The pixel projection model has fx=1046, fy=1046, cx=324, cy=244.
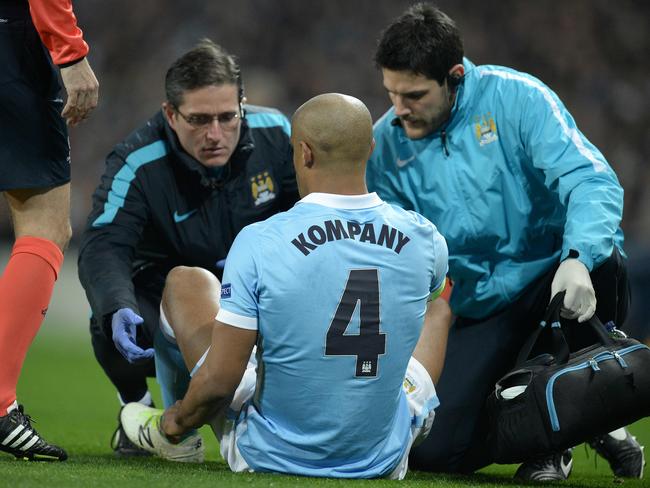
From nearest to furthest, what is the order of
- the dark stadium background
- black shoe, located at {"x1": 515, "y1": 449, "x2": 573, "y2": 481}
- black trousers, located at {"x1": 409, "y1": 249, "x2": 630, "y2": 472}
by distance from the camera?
black shoe, located at {"x1": 515, "y1": 449, "x2": 573, "y2": 481} < black trousers, located at {"x1": 409, "y1": 249, "x2": 630, "y2": 472} < the dark stadium background

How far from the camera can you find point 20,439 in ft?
9.95

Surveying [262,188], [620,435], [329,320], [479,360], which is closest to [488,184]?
[479,360]

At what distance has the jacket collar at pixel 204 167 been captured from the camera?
4.07m

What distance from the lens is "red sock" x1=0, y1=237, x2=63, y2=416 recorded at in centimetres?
310

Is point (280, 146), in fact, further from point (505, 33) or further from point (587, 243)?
point (505, 33)

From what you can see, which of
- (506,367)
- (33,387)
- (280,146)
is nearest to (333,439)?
(506,367)

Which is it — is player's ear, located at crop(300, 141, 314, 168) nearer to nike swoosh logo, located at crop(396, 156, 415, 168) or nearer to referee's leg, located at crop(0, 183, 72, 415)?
referee's leg, located at crop(0, 183, 72, 415)

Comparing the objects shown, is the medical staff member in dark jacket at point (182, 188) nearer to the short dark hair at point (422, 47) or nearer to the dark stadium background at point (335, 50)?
A: the short dark hair at point (422, 47)

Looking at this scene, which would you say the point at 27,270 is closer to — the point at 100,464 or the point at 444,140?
the point at 100,464

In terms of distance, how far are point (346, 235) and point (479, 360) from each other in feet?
4.79

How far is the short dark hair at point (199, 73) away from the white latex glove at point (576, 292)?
1.57 meters

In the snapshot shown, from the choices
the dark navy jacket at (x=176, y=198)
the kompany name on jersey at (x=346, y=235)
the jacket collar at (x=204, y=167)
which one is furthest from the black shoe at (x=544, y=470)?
the jacket collar at (x=204, y=167)

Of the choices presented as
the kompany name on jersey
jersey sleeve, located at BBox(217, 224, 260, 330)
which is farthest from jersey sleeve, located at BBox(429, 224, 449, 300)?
jersey sleeve, located at BBox(217, 224, 260, 330)

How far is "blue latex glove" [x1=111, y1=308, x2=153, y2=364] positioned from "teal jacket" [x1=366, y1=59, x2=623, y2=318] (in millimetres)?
1299
